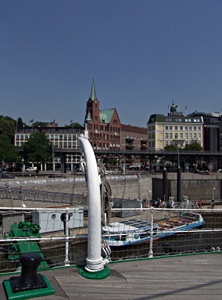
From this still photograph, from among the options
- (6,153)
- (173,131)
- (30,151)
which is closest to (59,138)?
(30,151)

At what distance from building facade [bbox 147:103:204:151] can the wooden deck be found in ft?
300

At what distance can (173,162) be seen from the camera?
87750mm

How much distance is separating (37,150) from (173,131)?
4899 centimetres

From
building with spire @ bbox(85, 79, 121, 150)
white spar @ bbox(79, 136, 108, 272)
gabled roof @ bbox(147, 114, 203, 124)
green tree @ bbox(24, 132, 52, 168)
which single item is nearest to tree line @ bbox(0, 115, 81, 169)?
green tree @ bbox(24, 132, 52, 168)

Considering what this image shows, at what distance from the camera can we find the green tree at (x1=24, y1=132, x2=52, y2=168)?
63219 mm

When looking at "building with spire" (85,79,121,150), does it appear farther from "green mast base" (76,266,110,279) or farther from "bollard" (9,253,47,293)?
"bollard" (9,253,47,293)

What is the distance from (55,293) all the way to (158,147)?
307ft

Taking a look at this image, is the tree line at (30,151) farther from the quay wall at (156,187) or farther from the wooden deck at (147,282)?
the wooden deck at (147,282)

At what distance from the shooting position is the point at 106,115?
10812cm

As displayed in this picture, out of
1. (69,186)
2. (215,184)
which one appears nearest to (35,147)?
(69,186)

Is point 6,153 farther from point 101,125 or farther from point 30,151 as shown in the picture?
point 101,125

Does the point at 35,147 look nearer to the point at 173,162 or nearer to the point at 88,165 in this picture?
the point at 173,162

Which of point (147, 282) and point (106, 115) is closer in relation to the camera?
point (147, 282)

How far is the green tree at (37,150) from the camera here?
63219 mm
